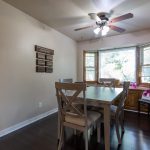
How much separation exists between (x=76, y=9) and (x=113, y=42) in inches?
84.9

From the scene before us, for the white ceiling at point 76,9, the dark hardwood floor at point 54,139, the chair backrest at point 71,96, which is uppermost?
the white ceiling at point 76,9

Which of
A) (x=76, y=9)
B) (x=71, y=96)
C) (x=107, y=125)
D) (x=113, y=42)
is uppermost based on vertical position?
(x=76, y=9)

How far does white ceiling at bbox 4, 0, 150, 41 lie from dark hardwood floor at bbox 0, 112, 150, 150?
243 centimetres

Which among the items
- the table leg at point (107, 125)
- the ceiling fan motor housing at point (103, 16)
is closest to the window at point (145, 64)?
the ceiling fan motor housing at point (103, 16)

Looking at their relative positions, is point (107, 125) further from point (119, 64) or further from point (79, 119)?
point (119, 64)

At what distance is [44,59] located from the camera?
10.9ft

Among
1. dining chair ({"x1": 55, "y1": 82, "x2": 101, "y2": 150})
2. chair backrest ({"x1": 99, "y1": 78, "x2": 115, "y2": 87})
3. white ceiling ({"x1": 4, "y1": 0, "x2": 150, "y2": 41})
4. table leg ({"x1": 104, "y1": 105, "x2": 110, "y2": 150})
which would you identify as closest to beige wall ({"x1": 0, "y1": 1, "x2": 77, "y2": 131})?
white ceiling ({"x1": 4, "y1": 0, "x2": 150, "y2": 41})

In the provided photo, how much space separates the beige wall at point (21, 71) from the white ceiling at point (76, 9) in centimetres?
25

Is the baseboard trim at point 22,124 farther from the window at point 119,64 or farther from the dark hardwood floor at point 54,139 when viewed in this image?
the window at point 119,64

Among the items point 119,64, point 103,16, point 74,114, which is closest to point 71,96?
point 74,114

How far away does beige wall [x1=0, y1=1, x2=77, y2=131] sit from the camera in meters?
2.39

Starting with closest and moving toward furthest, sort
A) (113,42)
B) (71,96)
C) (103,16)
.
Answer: (71,96) < (103,16) < (113,42)

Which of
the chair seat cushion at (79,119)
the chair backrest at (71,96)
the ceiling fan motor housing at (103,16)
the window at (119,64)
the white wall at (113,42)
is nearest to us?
the chair backrest at (71,96)

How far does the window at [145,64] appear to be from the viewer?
12.8 feet
